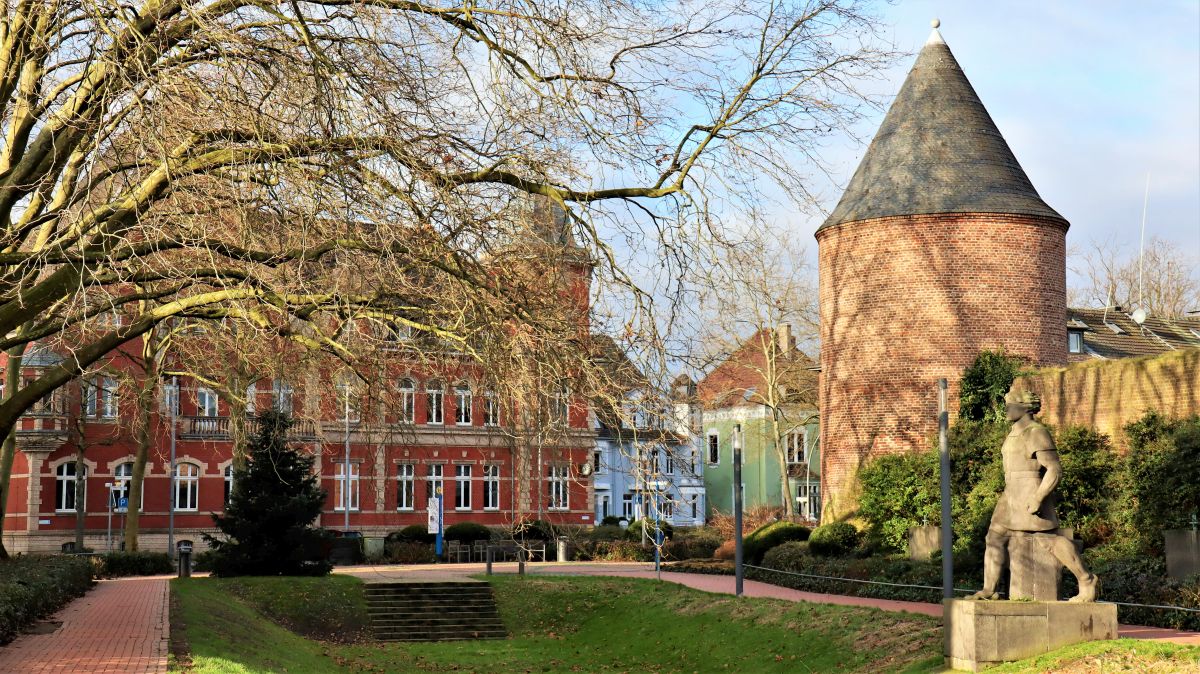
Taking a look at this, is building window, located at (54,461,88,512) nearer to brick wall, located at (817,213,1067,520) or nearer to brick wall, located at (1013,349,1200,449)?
brick wall, located at (817,213,1067,520)

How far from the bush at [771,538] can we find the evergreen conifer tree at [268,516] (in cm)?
1095

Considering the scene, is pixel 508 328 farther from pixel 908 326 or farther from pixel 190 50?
pixel 908 326

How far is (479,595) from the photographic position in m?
29.1

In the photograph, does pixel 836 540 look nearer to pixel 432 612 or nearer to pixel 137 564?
pixel 432 612

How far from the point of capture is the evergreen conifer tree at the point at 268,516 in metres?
29.3

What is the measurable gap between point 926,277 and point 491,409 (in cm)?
1938

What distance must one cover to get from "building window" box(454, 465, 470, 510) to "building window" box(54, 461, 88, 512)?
15.0m

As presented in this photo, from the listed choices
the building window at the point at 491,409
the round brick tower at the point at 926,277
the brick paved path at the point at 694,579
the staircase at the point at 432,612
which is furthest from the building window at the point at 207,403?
the building window at the point at 491,409

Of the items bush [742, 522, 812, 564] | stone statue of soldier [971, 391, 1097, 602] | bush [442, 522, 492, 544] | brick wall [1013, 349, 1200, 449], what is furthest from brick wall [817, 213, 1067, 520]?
stone statue of soldier [971, 391, 1097, 602]

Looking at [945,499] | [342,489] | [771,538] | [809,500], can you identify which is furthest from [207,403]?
[945,499]

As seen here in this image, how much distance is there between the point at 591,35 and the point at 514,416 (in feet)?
12.5

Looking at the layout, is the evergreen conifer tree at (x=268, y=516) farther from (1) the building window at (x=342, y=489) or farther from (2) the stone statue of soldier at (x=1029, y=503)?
(1) the building window at (x=342, y=489)

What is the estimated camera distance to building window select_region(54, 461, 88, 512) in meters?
46.9

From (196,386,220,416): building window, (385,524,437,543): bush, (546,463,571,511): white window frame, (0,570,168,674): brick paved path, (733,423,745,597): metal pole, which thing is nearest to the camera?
(546,463,571,511): white window frame
